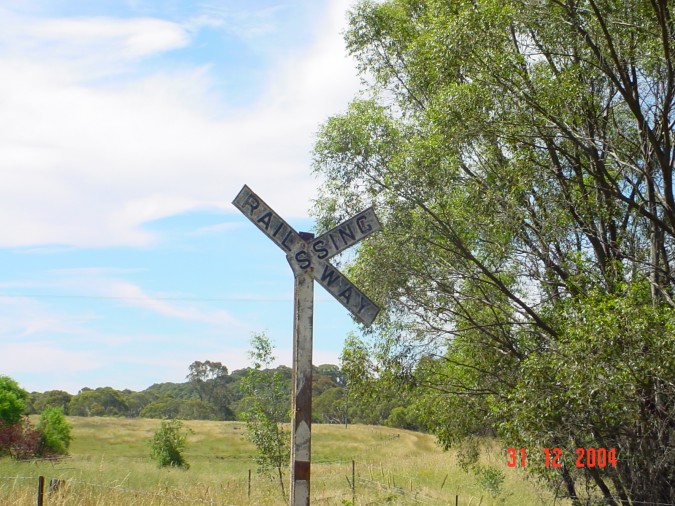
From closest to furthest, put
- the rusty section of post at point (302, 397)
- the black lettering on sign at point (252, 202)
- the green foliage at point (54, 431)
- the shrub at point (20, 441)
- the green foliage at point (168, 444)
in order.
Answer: the rusty section of post at point (302, 397), the black lettering on sign at point (252, 202), the green foliage at point (168, 444), the shrub at point (20, 441), the green foliage at point (54, 431)

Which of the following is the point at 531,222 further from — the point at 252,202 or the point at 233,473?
the point at 233,473

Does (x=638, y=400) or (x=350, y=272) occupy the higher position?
(x=350, y=272)

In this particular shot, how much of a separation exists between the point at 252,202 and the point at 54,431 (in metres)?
51.9

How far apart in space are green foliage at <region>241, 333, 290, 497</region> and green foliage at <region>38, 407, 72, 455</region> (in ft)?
Answer: 123

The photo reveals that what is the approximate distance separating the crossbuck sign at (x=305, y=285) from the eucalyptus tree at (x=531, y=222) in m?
6.38

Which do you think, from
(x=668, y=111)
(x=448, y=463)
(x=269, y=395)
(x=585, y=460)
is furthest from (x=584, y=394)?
(x=448, y=463)

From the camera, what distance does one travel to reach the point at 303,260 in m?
5.82

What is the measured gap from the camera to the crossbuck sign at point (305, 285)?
18.1 ft

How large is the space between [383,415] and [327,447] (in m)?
25.2

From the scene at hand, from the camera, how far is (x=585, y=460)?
45.1 feet

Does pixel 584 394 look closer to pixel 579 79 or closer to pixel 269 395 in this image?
pixel 579 79

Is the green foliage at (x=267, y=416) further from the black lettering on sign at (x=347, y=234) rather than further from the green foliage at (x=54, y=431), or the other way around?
the green foliage at (x=54, y=431)
